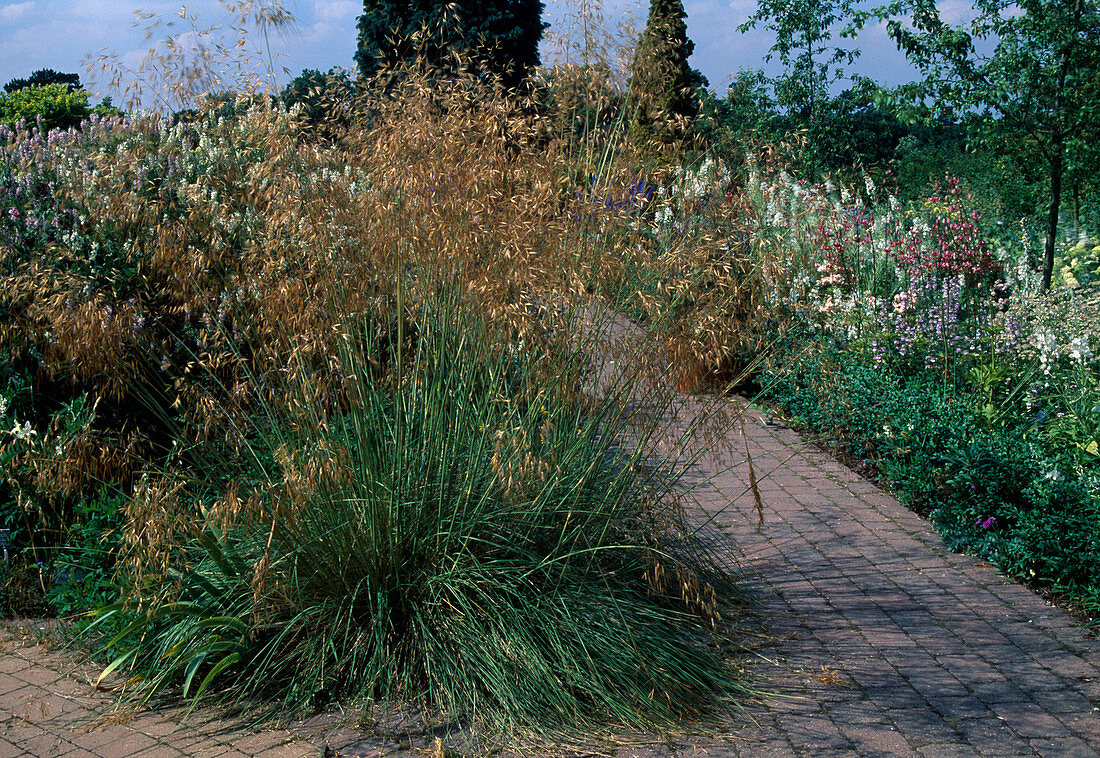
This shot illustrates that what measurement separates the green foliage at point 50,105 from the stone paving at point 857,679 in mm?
23045

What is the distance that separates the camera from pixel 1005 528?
4840 millimetres

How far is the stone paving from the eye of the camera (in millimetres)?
2914

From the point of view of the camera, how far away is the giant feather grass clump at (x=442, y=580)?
306 cm

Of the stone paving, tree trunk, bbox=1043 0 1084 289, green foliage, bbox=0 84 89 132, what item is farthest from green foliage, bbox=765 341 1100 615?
green foliage, bbox=0 84 89 132

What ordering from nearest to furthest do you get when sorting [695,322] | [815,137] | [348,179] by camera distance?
[695,322]
[348,179]
[815,137]

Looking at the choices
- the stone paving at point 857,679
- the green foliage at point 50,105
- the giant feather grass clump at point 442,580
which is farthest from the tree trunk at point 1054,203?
the green foliage at point 50,105

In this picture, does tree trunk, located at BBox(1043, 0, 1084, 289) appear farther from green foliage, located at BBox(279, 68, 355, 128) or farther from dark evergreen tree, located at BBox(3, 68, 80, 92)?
dark evergreen tree, located at BBox(3, 68, 80, 92)

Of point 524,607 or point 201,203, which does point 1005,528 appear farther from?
point 201,203

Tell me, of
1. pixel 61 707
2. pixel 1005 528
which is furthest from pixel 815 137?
pixel 61 707

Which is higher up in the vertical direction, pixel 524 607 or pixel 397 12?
pixel 397 12

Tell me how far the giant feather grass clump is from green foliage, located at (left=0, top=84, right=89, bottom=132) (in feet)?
75.2

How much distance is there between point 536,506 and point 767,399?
5.40 m

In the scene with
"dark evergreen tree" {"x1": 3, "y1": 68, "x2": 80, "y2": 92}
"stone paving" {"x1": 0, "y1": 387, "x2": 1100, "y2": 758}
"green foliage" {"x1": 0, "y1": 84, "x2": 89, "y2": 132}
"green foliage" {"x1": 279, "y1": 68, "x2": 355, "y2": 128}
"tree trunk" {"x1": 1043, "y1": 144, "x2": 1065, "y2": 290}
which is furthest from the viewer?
"dark evergreen tree" {"x1": 3, "y1": 68, "x2": 80, "y2": 92}

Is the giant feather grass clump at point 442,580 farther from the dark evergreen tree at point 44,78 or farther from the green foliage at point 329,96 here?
the dark evergreen tree at point 44,78
